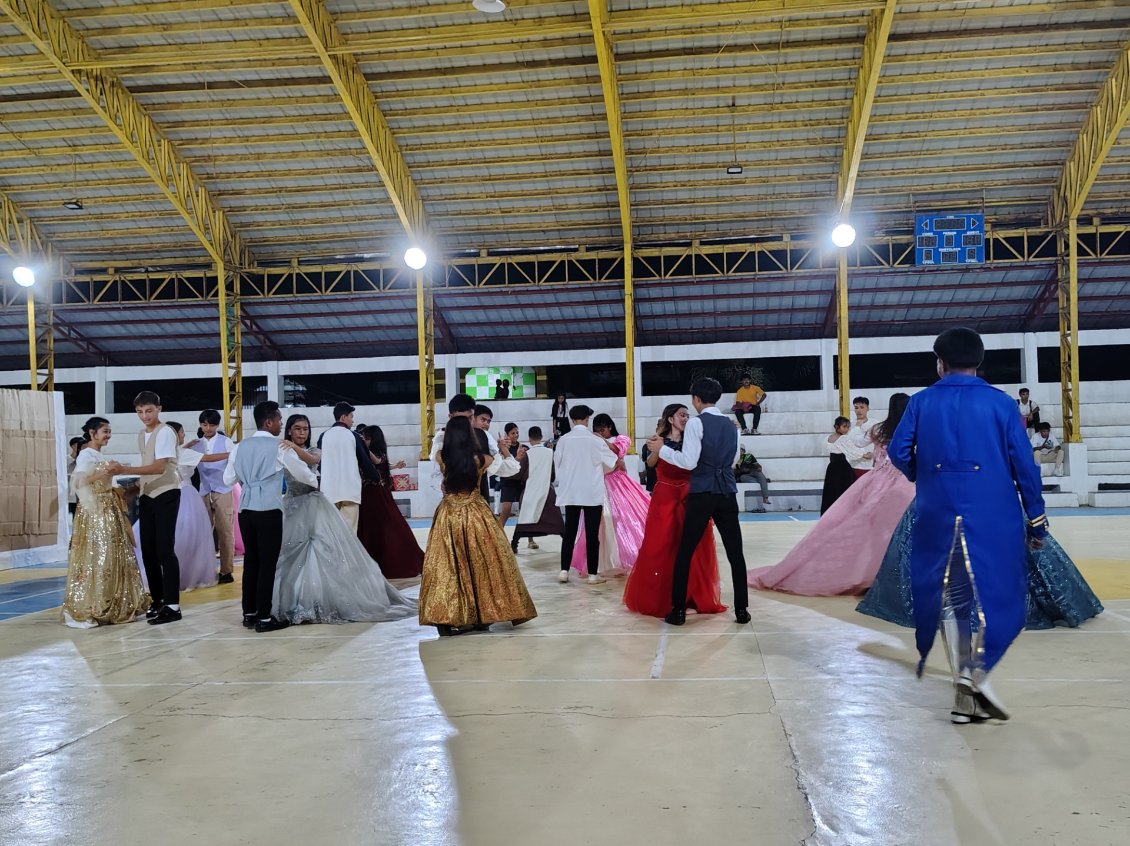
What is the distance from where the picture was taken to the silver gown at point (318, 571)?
251 inches

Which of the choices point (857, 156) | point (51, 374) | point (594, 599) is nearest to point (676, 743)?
point (594, 599)

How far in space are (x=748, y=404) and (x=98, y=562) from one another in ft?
52.8

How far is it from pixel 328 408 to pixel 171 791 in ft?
68.2

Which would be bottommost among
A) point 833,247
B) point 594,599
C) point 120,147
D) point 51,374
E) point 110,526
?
point 594,599

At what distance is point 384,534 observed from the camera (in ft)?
28.1

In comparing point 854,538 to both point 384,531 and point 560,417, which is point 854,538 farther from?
point 560,417

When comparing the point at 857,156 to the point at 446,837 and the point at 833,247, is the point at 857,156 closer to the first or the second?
the point at 833,247

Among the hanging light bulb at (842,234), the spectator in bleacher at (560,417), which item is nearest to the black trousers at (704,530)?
the hanging light bulb at (842,234)

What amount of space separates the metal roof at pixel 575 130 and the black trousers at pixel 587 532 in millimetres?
7684

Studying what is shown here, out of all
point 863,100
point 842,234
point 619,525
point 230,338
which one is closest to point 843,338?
point 842,234

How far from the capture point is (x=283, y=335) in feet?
75.5

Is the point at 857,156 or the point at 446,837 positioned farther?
the point at 857,156

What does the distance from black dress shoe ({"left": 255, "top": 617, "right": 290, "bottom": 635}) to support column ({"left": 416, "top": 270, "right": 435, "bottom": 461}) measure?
1291 centimetres

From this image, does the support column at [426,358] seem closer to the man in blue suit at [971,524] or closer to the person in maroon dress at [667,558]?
the person in maroon dress at [667,558]
